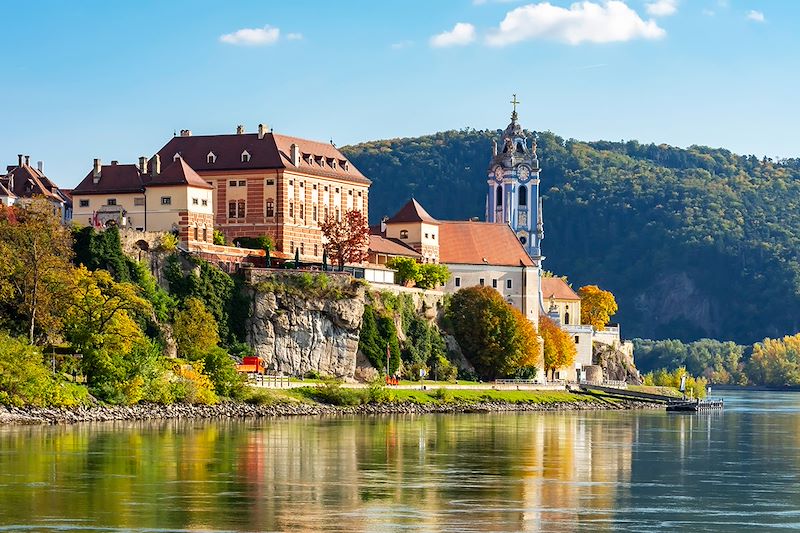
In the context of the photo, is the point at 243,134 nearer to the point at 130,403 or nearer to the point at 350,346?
the point at 350,346

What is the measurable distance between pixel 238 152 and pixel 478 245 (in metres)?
28.6

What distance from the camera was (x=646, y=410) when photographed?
13725 cm

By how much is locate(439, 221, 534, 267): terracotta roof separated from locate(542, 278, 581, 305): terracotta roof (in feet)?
43.7

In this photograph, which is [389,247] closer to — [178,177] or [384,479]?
[178,177]

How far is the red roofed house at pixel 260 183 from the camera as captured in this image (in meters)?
131

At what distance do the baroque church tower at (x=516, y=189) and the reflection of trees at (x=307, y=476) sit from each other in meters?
80.6

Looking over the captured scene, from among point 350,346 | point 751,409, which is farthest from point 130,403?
point 751,409

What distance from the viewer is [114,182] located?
123m

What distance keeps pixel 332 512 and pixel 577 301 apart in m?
120

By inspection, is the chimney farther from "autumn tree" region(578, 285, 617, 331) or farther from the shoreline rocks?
"autumn tree" region(578, 285, 617, 331)

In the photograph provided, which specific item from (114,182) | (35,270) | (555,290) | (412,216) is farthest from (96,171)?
(555,290)

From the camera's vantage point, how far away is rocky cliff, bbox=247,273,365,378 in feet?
398

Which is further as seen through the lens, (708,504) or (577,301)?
(577,301)

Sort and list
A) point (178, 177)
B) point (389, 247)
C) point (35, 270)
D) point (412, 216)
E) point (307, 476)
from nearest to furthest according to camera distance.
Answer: point (307, 476), point (35, 270), point (178, 177), point (389, 247), point (412, 216)
